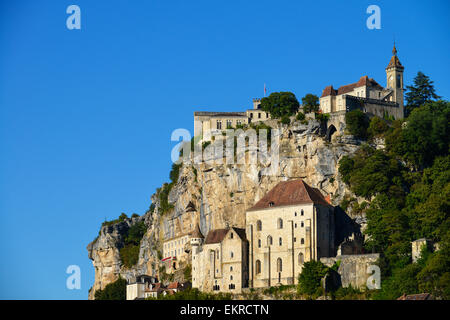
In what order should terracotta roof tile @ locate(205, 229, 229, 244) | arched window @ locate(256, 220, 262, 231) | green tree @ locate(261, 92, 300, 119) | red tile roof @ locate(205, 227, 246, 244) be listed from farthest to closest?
green tree @ locate(261, 92, 300, 119) → terracotta roof tile @ locate(205, 229, 229, 244) → red tile roof @ locate(205, 227, 246, 244) → arched window @ locate(256, 220, 262, 231)

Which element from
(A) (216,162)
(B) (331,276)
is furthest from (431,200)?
(A) (216,162)

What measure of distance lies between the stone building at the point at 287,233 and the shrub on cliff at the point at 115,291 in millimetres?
32515

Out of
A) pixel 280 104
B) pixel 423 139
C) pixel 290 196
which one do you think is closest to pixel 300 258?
pixel 290 196

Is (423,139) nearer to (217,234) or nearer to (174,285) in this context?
(217,234)

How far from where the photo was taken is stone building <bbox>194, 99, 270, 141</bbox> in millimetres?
126812

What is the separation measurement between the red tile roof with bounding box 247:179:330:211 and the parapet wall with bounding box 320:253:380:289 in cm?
696

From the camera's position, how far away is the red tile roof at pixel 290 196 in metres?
105

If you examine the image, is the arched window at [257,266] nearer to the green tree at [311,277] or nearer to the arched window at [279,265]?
the arched window at [279,265]

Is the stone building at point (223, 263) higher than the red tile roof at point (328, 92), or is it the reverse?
the red tile roof at point (328, 92)

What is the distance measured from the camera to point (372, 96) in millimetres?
122188

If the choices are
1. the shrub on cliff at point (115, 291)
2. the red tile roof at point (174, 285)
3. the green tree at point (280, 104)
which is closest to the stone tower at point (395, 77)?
the green tree at point (280, 104)

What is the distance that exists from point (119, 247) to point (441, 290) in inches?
2470

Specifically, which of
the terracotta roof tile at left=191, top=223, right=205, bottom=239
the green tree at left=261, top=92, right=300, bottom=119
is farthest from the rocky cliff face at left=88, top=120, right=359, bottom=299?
the green tree at left=261, top=92, right=300, bottom=119

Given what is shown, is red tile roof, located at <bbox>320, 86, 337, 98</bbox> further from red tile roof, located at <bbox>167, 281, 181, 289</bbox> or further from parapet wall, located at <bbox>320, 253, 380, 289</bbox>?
red tile roof, located at <bbox>167, 281, 181, 289</bbox>
